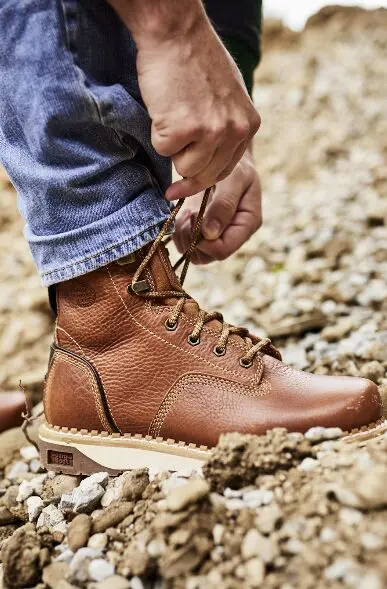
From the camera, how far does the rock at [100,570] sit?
1149mm

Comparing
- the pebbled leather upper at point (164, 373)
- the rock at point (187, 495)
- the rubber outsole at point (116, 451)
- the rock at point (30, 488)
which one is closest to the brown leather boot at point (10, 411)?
the rock at point (30, 488)

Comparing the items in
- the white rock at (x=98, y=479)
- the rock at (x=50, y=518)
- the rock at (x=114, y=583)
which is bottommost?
the rock at (x=50, y=518)

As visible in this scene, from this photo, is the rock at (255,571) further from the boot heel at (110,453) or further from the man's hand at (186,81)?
the man's hand at (186,81)

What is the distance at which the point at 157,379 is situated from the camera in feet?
4.82

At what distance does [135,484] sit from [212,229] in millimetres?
736

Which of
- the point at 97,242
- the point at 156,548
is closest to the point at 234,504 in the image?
the point at 156,548

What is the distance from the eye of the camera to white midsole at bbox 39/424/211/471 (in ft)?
4.73

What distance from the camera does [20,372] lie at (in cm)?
302

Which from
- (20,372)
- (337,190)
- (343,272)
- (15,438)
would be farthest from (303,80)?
(15,438)

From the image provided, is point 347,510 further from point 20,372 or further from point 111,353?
point 20,372

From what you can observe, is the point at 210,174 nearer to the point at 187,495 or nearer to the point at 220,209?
the point at 220,209

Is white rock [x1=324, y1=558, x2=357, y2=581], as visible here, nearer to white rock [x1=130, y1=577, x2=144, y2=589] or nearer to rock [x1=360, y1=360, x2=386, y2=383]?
white rock [x1=130, y1=577, x2=144, y2=589]

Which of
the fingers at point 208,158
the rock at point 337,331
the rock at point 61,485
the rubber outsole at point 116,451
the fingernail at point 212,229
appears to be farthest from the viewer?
the rock at point 337,331

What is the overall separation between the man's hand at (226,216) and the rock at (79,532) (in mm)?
823
